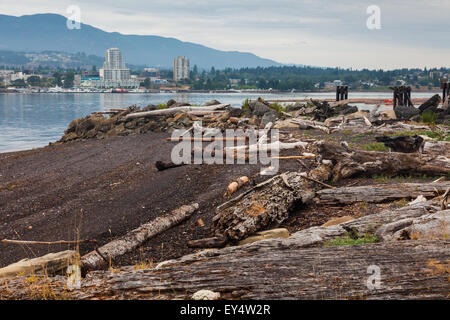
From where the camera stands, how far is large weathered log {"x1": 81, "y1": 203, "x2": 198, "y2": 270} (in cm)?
700

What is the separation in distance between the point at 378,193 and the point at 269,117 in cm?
1374

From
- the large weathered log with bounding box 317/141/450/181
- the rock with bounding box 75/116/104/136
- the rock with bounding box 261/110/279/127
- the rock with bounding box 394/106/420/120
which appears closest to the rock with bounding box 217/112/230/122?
the rock with bounding box 261/110/279/127

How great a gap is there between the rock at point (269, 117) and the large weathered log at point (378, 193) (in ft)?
41.4

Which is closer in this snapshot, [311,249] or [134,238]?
[311,249]

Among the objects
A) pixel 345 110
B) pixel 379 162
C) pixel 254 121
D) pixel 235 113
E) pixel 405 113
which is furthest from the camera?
pixel 345 110

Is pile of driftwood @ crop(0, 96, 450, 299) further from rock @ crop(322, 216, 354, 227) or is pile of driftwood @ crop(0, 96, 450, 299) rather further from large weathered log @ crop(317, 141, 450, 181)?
rock @ crop(322, 216, 354, 227)

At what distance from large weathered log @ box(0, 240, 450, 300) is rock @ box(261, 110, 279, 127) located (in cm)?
1684

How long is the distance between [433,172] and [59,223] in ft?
26.8

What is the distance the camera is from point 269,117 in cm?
2197

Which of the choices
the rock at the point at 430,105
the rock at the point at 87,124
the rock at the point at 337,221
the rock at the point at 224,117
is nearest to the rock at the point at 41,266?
the rock at the point at 337,221

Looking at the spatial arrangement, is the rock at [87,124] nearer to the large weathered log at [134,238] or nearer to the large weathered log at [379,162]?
the large weathered log at [134,238]

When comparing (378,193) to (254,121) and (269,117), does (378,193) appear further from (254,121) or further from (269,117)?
(269,117)

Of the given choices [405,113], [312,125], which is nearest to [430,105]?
[405,113]
